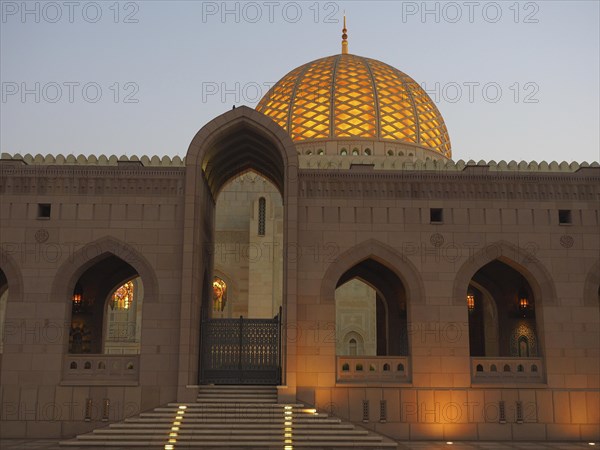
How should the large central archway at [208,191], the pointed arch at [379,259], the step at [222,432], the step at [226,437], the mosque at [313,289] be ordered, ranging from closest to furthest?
the step at [226,437] → the step at [222,432] → the mosque at [313,289] → the large central archway at [208,191] → the pointed arch at [379,259]

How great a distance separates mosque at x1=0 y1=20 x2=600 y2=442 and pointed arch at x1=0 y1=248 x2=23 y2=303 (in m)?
0.06

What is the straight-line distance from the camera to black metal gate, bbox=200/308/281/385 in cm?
1917

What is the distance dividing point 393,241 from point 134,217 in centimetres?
653

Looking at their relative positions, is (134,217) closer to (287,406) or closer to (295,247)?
(295,247)

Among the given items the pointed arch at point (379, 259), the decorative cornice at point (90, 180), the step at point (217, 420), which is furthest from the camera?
the decorative cornice at point (90, 180)

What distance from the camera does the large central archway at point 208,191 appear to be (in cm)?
1808

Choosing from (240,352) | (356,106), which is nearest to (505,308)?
(240,352)

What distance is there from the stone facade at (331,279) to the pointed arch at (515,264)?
4cm

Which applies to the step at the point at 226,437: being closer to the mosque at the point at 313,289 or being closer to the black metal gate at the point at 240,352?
the mosque at the point at 313,289

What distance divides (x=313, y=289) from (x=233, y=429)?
13.2 feet

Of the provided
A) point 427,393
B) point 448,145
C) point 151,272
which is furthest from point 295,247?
point 448,145

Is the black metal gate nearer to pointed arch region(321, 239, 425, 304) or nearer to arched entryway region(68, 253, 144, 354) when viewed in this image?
pointed arch region(321, 239, 425, 304)

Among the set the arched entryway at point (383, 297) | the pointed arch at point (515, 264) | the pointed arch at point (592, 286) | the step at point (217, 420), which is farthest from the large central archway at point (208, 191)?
the pointed arch at point (592, 286)

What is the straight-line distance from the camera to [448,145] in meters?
33.0
